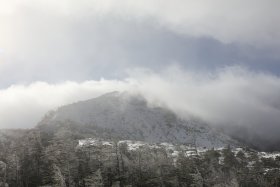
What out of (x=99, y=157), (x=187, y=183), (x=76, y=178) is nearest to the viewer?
(x=76, y=178)

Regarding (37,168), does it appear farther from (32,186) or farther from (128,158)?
(128,158)

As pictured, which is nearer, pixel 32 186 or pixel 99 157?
pixel 32 186

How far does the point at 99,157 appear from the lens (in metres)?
150

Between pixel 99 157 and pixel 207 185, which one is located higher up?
pixel 99 157

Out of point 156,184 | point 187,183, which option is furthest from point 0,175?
point 187,183

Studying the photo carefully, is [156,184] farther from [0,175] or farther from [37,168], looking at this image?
[0,175]

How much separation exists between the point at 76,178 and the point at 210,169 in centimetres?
5476

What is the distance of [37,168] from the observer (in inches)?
5507

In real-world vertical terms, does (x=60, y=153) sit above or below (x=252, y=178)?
above

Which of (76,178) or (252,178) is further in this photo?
(252,178)

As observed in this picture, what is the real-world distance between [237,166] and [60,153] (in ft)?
282

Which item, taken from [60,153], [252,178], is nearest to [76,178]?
[60,153]

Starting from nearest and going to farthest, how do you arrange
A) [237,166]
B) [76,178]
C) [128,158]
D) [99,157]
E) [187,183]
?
1. [76,178]
2. [187,183]
3. [99,157]
4. [128,158]
5. [237,166]

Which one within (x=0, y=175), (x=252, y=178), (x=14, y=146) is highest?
(x=14, y=146)
